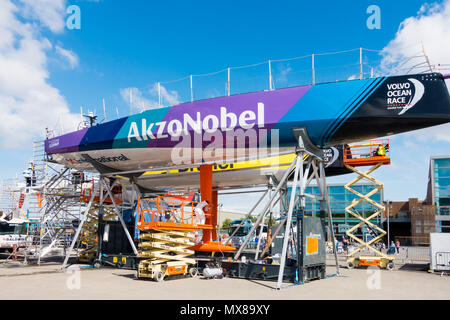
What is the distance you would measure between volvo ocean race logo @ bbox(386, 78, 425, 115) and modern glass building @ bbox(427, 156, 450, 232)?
34.5 metres

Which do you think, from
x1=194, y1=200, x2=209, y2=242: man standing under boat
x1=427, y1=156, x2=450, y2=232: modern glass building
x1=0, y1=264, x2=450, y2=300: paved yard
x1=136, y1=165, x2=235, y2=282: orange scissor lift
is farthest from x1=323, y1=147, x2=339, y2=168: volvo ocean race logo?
x1=427, y1=156, x2=450, y2=232: modern glass building

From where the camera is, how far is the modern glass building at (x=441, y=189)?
42.4 m

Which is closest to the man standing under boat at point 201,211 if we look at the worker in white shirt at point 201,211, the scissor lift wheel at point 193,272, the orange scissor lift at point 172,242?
the worker in white shirt at point 201,211

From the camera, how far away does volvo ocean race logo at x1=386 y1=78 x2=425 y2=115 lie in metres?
12.5

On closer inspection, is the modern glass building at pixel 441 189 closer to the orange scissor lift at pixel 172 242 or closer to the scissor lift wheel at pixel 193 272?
the orange scissor lift at pixel 172 242

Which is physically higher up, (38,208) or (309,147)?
(309,147)

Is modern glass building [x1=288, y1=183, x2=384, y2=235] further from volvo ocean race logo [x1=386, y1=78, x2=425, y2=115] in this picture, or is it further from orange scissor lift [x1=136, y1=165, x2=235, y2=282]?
volvo ocean race logo [x1=386, y1=78, x2=425, y2=115]

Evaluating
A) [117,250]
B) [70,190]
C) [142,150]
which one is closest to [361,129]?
[142,150]

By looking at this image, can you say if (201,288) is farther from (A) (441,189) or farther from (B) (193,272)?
(A) (441,189)

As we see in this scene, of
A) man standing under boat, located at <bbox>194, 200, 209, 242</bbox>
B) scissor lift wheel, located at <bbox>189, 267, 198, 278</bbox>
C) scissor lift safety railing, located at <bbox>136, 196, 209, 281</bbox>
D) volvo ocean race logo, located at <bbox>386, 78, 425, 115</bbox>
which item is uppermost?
volvo ocean race logo, located at <bbox>386, 78, 425, 115</bbox>

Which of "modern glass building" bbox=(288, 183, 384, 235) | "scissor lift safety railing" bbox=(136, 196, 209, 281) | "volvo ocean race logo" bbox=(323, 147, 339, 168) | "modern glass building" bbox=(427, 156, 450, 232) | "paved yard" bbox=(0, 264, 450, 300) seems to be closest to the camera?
"paved yard" bbox=(0, 264, 450, 300)

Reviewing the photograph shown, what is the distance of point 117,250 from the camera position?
67.3 feet

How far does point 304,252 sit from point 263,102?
563 centimetres
